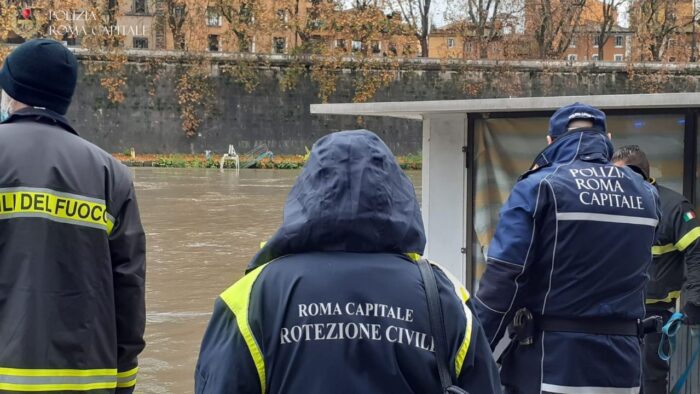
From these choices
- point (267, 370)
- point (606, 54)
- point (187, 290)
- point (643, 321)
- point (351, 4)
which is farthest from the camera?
point (606, 54)

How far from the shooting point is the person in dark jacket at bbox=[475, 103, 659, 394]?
11.3ft

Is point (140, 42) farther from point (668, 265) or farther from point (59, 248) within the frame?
point (59, 248)

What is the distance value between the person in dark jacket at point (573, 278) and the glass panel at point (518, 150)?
211 cm

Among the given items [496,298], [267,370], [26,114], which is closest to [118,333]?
[26,114]

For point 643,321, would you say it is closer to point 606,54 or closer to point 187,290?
point 187,290

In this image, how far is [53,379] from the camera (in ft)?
9.01

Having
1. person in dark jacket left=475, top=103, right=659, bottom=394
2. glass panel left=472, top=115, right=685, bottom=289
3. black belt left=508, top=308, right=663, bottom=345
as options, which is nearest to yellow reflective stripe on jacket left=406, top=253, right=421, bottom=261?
person in dark jacket left=475, top=103, right=659, bottom=394

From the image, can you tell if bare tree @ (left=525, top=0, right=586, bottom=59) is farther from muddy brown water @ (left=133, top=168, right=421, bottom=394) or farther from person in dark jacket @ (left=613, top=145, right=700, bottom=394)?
person in dark jacket @ (left=613, top=145, right=700, bottom=394)

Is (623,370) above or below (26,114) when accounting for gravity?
below

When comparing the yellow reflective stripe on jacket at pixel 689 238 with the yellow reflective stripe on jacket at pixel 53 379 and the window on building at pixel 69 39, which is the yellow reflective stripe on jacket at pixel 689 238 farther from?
the window on building at pixel 69 39

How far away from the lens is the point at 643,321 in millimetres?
3641

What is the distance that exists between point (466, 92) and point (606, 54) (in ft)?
176

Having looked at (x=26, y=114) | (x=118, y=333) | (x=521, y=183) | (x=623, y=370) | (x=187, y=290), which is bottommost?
(x=187, y=290)

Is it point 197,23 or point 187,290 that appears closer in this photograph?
point 187,290
